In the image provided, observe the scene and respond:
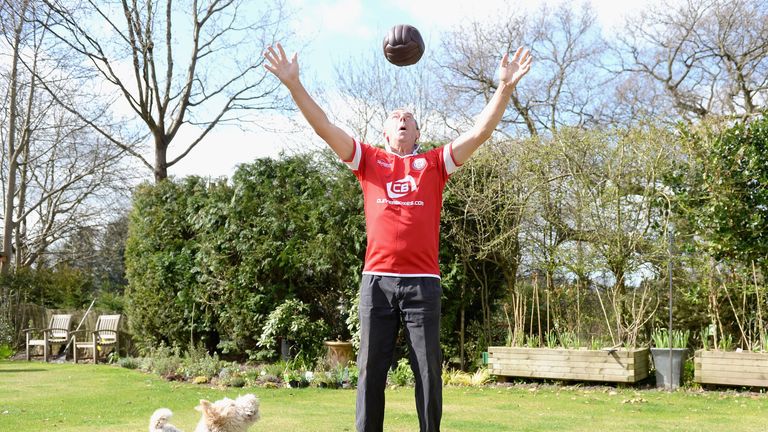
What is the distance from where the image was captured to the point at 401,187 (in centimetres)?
314

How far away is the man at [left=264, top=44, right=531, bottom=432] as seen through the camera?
9.91ft

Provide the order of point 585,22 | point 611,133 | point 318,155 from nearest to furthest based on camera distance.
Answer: point 611,133, point 318,155, point 585,22

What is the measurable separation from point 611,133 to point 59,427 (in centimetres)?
653

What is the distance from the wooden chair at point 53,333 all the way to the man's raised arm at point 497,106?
1177 cm

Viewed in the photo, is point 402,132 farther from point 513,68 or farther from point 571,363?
point 571,363

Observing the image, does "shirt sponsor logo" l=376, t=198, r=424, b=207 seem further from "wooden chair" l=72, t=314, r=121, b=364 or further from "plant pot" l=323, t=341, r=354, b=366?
"wooden chair" l=72, t=314, r=121, b=364

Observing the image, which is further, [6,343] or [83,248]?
[83,248]

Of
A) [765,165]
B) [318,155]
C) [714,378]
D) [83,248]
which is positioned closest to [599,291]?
[714,378]

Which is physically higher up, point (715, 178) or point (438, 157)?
point (715, 178)

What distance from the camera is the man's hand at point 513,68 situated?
10.2 feet

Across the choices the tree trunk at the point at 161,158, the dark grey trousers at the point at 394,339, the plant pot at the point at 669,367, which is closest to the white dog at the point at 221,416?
the dark grey trousers at the point at 394,339

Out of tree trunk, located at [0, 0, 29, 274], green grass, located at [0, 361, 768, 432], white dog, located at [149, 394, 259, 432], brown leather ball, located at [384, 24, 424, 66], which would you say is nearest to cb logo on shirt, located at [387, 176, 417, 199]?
brown leather ball, located at [384, 24, 424, 66]

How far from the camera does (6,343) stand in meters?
14.2

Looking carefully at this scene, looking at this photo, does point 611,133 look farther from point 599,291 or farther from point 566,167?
point 599,291
